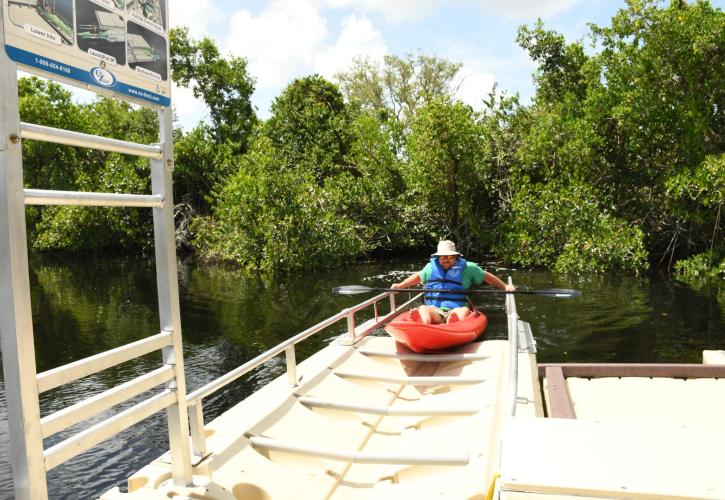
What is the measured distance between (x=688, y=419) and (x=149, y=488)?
4.38 m

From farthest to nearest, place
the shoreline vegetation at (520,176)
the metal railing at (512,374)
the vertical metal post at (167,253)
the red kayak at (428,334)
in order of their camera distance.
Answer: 1. the shoreline vegetation at (520,176)
2. the red kayak at (428,334)
3. the metal railing at (512,374)
4. the vertical metal post at (167,253)

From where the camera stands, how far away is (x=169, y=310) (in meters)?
2.73

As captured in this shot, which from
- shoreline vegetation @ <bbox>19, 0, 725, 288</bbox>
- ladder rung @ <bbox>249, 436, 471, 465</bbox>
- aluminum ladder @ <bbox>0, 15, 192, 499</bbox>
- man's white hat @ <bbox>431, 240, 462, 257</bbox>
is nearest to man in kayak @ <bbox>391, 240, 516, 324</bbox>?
man's white hat @ <bbox>431, 240, 462, 257</bbox>

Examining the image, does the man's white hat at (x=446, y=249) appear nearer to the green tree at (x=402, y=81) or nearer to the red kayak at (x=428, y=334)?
the red kayak at (x=428, y=334)

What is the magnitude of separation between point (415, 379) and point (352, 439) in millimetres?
1267

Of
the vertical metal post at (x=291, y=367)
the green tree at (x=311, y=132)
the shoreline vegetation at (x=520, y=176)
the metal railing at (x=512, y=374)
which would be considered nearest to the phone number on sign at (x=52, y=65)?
the metal railing at (x=512, y=374)

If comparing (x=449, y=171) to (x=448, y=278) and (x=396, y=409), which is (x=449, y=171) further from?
(x=396, y=409)

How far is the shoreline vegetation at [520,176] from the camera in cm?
1867

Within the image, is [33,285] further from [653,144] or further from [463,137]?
[653,144]

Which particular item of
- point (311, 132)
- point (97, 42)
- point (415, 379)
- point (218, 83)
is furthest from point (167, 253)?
point (218, 83)

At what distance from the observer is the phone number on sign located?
77.4 inches

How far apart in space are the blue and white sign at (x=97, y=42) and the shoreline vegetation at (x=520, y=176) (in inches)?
708

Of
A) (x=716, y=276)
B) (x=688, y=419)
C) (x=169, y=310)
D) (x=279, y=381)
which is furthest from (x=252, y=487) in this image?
(x=716, y=276)

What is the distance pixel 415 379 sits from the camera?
5.57 meters
